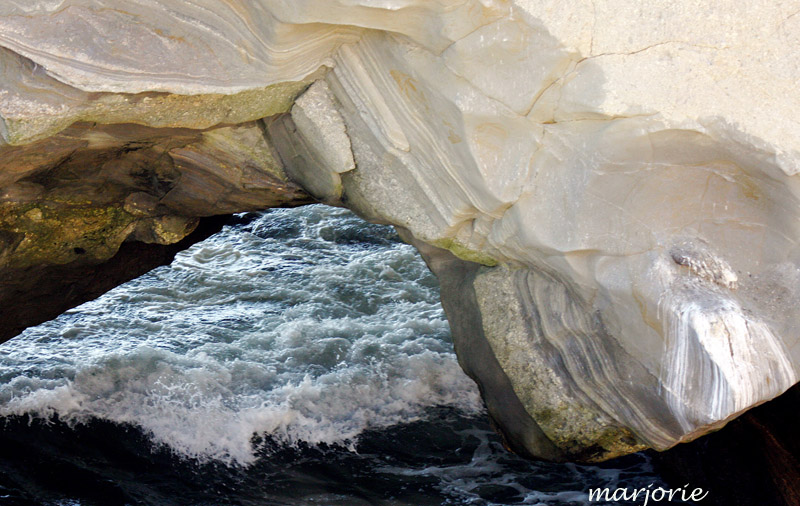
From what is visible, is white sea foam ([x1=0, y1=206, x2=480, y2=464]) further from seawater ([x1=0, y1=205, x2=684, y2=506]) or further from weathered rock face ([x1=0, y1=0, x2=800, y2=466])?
weathered rock face ([x1=0, y1=0, x2=800, y2=466])

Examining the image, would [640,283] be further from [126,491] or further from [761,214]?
[126,491]

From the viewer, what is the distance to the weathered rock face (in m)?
2.35

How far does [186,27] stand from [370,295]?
107 inches

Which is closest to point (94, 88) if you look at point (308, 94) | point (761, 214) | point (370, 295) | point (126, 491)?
point (308, 94)

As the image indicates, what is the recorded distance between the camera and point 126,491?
3393 mm

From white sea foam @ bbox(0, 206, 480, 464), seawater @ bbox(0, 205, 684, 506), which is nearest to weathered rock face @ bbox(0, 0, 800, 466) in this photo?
seawater @ bbox(0, 205, 684, 506)

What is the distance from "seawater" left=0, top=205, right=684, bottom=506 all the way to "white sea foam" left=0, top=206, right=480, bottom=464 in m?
0.01

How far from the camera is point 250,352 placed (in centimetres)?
439

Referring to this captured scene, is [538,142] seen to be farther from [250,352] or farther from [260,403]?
[250,352]

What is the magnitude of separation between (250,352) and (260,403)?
19.8 inches

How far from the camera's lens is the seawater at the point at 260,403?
137 inches

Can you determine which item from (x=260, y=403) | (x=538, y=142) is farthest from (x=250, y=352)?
(x=538, y=142)

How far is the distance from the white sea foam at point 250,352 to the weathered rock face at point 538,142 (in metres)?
1.15

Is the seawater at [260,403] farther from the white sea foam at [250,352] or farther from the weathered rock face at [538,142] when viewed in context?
the weathered rock face at [538,142]
